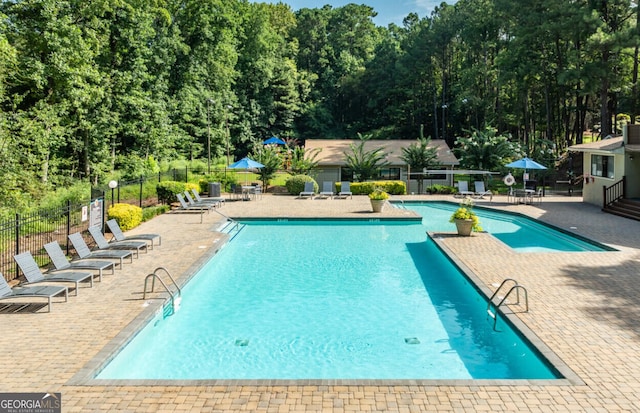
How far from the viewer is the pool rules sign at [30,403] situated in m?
5.54

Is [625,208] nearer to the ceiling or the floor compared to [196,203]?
nearer to the floor

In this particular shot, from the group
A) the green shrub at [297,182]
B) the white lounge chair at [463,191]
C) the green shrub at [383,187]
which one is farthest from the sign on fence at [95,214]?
the white lounge chair at [463,191]

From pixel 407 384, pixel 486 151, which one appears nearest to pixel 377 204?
pixel 486 151

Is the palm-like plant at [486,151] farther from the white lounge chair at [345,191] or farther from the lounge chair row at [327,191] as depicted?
the lounge chair row at [327,191]

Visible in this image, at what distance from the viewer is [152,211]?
→ 2092cm

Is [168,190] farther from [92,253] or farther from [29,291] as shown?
[29,291]

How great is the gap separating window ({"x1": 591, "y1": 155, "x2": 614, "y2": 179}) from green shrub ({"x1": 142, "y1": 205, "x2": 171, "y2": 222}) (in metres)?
20.2

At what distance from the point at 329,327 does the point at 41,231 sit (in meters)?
11.7

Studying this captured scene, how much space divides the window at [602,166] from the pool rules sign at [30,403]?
23.7m

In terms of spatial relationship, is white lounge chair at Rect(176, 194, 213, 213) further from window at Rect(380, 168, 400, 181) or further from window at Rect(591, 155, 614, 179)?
window at Rect(591, 155, 614, 179)

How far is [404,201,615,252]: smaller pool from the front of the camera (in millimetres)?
15923

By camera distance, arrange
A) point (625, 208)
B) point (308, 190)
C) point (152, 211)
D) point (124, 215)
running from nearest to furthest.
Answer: point (124, 215)
point (625, 208)
point (152, 211)
point (308, 190)

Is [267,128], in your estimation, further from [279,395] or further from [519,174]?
[279,395]

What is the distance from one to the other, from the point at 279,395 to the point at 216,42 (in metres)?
40.0
